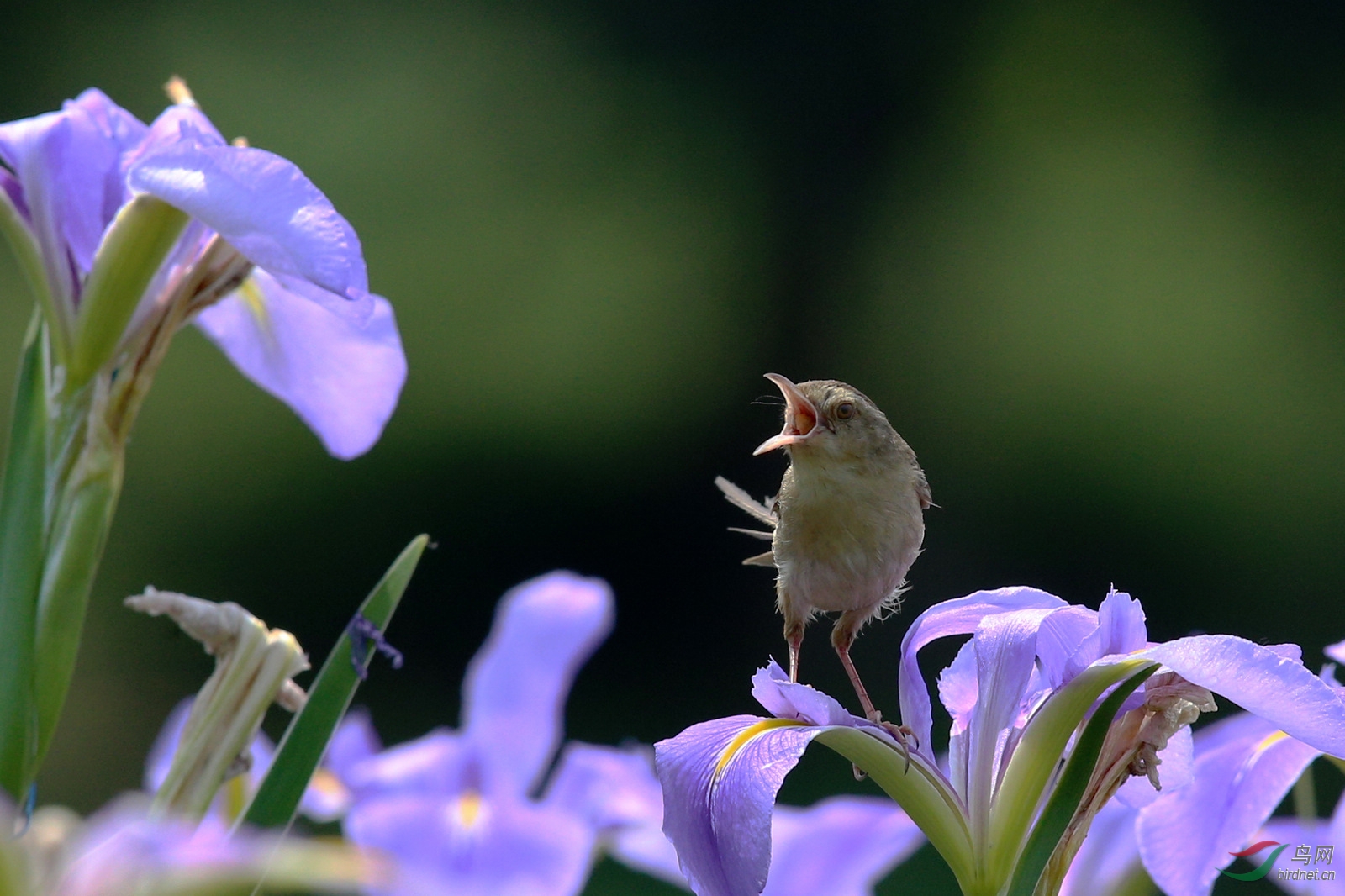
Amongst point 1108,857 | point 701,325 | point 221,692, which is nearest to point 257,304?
point 221,692

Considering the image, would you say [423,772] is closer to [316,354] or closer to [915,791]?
[316,354]

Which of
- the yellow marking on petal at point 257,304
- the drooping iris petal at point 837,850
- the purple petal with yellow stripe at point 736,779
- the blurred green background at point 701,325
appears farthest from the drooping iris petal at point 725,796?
the blurred green background at point 701,325

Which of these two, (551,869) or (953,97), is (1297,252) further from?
(551,869)

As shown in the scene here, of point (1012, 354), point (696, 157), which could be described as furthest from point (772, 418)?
point (696, 157)

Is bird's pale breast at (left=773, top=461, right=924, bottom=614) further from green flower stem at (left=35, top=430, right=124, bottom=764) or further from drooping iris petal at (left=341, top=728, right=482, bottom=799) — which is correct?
green flower stem at (left=35, top=430, right=124, bottom=764)

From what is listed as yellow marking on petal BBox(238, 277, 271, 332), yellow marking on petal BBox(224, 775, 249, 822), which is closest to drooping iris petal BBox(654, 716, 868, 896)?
yellow marking on petal BBox(224, 775, 249, 822)

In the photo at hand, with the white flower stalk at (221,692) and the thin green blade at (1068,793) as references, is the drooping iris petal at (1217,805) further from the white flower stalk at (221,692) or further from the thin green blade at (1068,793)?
the white flower stalk at (221,692)
